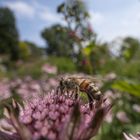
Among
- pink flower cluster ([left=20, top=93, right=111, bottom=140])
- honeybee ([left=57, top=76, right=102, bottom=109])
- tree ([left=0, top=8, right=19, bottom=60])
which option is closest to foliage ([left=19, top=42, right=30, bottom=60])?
tree ([left=0, top=8, right=19, bottom=60])

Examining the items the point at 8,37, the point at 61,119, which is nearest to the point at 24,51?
the point at 8,37

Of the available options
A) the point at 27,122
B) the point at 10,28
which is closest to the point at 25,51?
the point at 10,28

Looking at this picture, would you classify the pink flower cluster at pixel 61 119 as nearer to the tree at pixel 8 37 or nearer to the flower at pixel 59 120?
the flower at pixel 59 120

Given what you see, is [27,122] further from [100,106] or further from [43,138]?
[100,106]

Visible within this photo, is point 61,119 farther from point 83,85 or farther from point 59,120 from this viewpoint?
point 83,85

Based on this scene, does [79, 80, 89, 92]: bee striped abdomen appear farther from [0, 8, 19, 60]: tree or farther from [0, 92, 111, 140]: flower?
[0, 8, 19, 60]: tree
